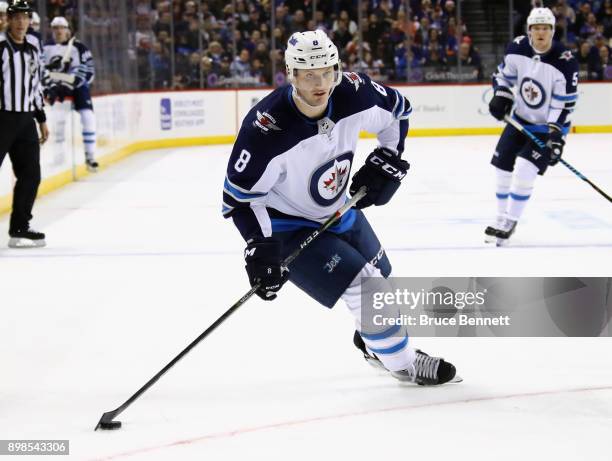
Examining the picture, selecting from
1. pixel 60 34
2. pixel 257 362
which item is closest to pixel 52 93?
pixel 60 34

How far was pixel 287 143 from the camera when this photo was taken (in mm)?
2654

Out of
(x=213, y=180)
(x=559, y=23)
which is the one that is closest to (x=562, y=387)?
(x=213, y=180)

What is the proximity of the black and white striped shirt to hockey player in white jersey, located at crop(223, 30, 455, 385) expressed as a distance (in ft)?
9.89

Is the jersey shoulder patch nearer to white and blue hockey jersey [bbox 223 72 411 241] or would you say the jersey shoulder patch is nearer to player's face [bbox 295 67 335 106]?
white and blue hockey jersey [bbox 223 72 411 241]

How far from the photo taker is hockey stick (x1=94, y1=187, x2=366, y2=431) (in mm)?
2615

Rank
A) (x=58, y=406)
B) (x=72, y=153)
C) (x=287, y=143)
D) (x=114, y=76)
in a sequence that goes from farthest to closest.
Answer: (x=114, y=76), (x=72, y=153), (x=58, y=406), (x=287, y=143)

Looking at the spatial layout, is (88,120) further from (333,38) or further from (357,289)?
(357,289)

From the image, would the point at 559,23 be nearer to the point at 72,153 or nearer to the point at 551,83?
the point at 72,153

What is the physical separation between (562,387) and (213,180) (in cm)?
624

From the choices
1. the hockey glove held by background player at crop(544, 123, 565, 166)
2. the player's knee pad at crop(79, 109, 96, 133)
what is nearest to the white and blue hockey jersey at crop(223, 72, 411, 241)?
the hockey glove held by background player at crop(544, 123, 565, 166)

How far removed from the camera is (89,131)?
29.2 ft

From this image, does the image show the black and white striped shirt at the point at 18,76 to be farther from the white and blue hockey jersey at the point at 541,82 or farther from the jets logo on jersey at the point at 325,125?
the jets logo on jersey at the point at 325,125

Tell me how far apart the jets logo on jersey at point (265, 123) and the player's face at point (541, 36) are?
10.0 feet

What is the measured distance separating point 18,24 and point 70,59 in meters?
3.33
